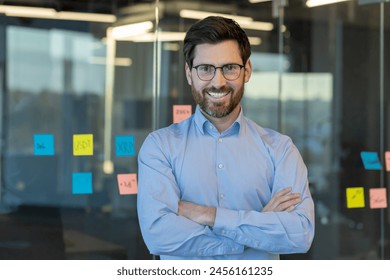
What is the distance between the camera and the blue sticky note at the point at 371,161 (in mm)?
5453

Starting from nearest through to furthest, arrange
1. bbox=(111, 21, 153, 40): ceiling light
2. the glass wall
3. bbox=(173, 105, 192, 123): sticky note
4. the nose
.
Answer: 1. the nose
2. bbox=(173, 105, 192, 123): sticky note
3. the glass wall
4. bbox=(111, 21, 153, 40): ceiling light

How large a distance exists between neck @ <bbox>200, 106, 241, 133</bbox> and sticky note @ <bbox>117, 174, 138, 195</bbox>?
243 cm

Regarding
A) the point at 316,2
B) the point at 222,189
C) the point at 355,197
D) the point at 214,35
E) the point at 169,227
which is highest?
the point at 316,2

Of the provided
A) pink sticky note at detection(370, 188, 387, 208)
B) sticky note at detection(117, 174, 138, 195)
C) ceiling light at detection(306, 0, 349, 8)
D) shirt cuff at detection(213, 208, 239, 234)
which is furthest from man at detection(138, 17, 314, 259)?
ceiling light at detection(306, 0, 349, 8)

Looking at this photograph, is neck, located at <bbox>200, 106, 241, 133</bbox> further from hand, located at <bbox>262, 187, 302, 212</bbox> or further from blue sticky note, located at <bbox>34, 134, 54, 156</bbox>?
blue sticky note, located at <bbox>34, 134, 54, 156</bbox>

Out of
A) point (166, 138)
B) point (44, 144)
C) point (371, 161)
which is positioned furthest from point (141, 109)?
point (166, 138)

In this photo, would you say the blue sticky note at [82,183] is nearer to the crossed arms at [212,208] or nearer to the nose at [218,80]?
the crossed arms at [212,208]

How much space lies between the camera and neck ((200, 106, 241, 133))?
238 cm

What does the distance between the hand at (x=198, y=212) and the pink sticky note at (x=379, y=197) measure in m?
3.35

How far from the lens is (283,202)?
90.2 inches

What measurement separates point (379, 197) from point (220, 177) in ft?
10.8

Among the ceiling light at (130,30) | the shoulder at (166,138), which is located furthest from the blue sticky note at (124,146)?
Result: the shoulder at (166,138)

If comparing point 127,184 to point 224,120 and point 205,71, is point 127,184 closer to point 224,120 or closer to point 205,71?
point 224,120

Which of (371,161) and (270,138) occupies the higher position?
(270,138)
